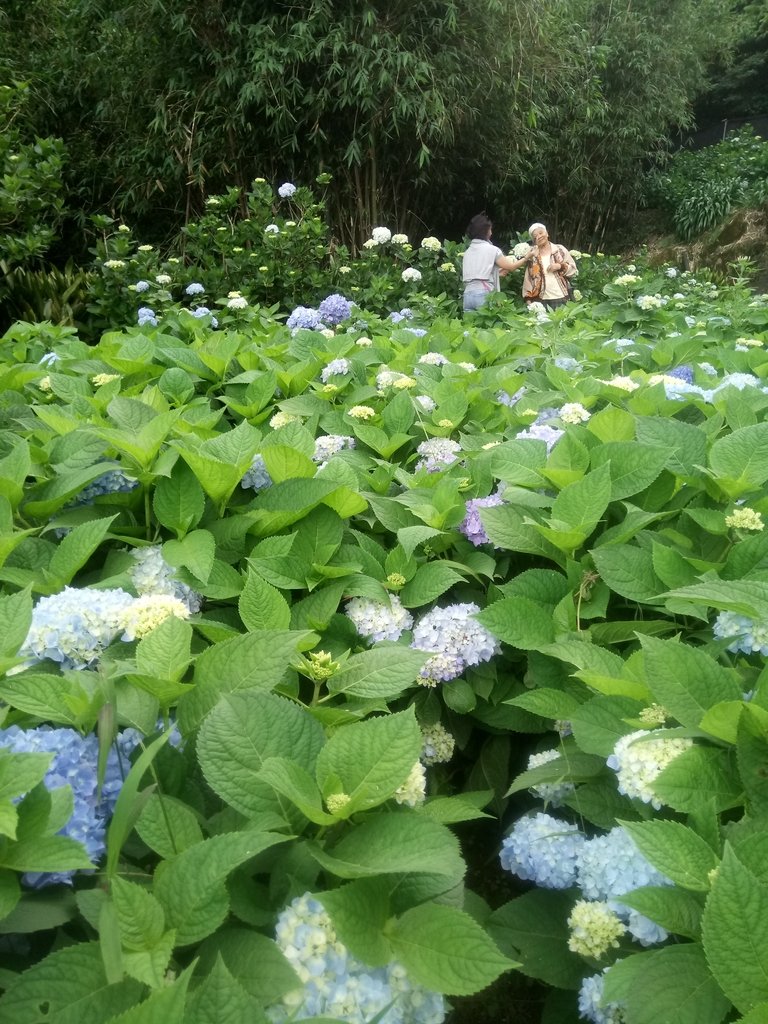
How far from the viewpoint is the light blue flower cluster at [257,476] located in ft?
4.25

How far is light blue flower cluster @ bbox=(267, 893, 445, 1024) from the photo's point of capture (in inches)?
23.2

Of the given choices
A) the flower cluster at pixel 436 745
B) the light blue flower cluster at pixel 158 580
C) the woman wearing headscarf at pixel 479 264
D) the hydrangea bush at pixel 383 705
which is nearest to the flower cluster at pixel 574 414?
the hydrangea bush at pixel 383 705

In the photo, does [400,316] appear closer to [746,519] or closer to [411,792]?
[746,519]

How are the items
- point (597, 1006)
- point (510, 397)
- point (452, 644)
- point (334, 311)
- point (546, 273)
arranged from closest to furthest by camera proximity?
point (597, 1006) → point (452, 644) → point (510, 397) → point (334, 311) → point (546, 273)

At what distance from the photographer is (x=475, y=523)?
122 centimetres

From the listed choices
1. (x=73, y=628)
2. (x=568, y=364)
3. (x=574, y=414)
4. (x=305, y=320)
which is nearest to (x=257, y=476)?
(x=73, y=628)

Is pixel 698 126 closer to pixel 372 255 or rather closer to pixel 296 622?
pixel 372 255

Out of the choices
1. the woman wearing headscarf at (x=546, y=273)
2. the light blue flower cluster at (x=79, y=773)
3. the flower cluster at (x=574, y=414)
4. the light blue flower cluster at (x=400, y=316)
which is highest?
the light blue flower cluster at (x=79, y=773)

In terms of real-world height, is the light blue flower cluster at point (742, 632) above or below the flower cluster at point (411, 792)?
above

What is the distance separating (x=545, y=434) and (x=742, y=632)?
61cm

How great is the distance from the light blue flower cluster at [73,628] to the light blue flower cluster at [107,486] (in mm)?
356

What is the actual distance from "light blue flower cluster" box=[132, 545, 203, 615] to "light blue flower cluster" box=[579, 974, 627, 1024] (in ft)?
2.10

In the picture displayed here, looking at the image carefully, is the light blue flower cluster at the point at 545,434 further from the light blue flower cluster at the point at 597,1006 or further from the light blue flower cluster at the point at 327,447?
the light blue flower cluster at the point at 597,1006

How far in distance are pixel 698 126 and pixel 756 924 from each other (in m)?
21.6
